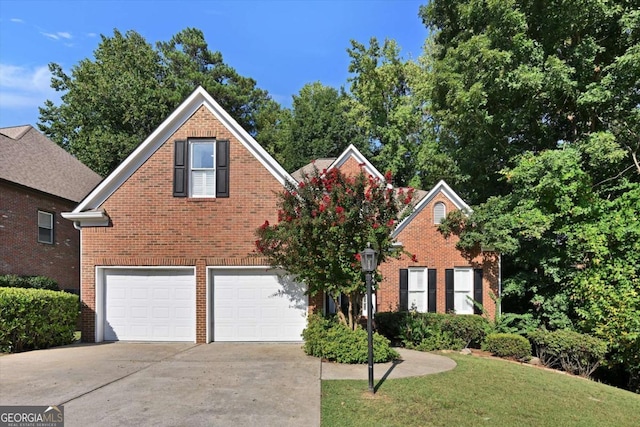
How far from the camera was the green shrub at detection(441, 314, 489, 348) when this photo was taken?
1269 cm

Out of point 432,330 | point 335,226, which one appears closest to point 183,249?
point 335,226

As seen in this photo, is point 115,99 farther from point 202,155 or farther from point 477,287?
point 477,287

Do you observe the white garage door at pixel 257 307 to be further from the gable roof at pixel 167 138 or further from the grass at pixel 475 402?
the grass at pixel 475 402

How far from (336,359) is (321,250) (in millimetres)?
2542

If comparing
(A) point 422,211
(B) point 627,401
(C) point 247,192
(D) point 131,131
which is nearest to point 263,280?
(C) point 247,192

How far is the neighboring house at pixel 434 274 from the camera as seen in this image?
15086 millimetres

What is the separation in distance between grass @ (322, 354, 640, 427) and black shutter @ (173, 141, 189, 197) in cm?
708

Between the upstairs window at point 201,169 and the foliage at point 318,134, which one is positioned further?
the foliage at point 318,134

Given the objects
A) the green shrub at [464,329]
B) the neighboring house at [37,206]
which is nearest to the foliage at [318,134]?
the neighboring house at [37,206]

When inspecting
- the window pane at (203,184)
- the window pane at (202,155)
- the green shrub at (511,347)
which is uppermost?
the window pane at (202,155)

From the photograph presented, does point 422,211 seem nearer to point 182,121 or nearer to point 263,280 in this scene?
point 263,280

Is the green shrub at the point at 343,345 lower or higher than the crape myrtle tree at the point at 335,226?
lower

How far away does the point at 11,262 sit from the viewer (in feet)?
48.2

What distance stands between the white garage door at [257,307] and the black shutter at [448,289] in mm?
6326
